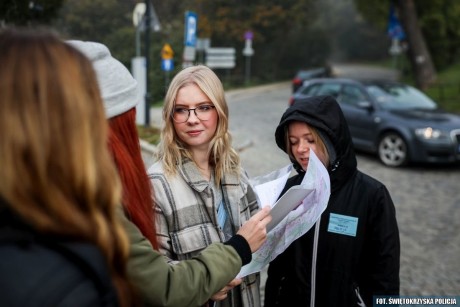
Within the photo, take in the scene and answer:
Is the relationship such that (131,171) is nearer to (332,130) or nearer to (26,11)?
(332,130)

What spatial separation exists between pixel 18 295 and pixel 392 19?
76.4 feet

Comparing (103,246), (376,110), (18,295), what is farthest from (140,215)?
(376,110)

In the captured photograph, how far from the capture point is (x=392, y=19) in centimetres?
2153

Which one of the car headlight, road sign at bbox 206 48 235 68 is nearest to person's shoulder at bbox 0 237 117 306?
the car headlight

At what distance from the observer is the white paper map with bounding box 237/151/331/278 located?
66.4 inches

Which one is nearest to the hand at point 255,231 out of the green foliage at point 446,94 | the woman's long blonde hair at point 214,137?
the woman's long blonde hair at point 214,137

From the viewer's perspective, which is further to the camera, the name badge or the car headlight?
the car headlight

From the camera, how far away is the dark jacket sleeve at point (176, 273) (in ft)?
3.88

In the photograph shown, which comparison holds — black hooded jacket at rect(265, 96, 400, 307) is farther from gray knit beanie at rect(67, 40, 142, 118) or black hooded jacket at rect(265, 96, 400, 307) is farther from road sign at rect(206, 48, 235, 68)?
road sign at rect(206, 48, 235, 68)

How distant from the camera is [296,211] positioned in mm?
1736

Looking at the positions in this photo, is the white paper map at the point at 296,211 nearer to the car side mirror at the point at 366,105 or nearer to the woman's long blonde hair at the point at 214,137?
the woman's long blonde hair at the point at 214,137

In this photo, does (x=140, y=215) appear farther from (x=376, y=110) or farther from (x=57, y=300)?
(x=376, y=110)

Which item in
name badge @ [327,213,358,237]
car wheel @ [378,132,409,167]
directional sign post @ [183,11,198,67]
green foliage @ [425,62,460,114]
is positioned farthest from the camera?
green foliage @ [425,62,460,114]

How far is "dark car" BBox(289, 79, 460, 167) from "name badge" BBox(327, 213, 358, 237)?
5926 mm
